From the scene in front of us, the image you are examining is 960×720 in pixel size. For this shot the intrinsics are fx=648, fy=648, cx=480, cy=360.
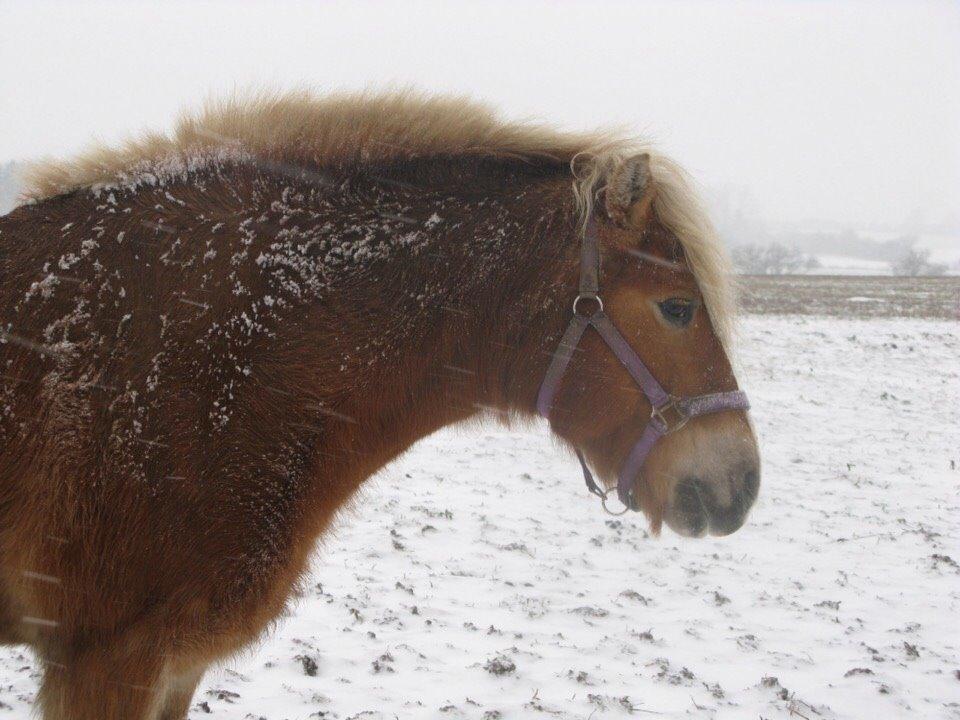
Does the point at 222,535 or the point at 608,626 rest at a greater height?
the point at 222,535

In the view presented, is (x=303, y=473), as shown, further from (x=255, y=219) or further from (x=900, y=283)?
(x=900, y=283)

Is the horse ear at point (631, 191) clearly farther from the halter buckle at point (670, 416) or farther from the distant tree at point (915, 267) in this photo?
the distant tree at point (915, 267)

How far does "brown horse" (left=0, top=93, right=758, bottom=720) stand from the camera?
6.64ft

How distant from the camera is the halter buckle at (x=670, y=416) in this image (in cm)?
240

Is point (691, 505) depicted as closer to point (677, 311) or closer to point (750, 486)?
point (750, 486)

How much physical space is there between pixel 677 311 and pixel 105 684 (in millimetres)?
2299

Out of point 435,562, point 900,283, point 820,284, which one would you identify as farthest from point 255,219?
point 900,283

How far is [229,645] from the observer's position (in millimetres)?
2219

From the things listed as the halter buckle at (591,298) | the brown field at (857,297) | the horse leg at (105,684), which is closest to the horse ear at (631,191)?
the halter buckle at (591,298)

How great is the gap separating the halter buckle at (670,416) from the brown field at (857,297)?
42.1ft

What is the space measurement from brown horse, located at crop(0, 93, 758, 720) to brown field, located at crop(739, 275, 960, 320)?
12.8 m

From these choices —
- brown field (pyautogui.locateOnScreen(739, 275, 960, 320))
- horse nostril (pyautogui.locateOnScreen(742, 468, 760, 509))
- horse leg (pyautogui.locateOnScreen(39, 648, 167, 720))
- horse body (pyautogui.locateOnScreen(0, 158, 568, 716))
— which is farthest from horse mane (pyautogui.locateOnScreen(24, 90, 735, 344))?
brown field (pyautogui.locateOnScreen(739, 275, 960, 320))

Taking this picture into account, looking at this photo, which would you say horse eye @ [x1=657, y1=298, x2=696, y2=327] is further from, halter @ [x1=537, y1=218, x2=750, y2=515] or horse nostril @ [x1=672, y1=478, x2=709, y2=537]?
horse nostril @ [x1=672, y1=478, x2=709, y2=537]

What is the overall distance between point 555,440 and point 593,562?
2717mm
